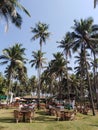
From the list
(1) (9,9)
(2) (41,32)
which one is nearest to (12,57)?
(2) (41,32)

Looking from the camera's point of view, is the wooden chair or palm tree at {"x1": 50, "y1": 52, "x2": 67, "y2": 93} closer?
the wooden chair

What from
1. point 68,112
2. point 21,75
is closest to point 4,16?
point 68,112

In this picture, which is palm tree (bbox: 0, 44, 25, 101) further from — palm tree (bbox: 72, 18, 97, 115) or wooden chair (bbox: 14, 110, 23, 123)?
wooden chair (bbox: 14, 110, 23, 123)

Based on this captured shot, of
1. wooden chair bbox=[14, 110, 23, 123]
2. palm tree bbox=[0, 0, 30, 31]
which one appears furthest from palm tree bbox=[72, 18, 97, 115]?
wooden chair bbox=[14, 110, 23, 123]

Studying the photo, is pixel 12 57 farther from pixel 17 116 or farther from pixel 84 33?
pixel 17 116

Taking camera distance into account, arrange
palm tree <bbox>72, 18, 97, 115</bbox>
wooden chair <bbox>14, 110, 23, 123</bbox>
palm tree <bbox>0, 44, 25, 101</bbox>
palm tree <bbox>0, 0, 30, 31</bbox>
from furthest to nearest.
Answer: palm tree <bbox>0, 44, 25, 101</bbox>
palm tree <bbox>72, 18, 97, 115</bbox>
palm tree <bbox>0, 0, 30, 31</bbox>
wooden chair <bbox>14, 110, 23, 123</bbox>

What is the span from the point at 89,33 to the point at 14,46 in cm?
1689

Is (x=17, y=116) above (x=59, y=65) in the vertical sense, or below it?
below

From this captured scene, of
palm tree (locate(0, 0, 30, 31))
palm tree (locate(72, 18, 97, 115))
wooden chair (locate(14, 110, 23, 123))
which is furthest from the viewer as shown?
palm tree (locate(72, 18, 97, 115))

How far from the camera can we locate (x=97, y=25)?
33.2m

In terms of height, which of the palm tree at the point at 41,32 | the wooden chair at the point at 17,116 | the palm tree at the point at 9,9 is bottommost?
the wooden chair at the point at 17,116

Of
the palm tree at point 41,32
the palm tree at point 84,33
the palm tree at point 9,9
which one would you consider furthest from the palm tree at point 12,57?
the palm tree at point 9,9

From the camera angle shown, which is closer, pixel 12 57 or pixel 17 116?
pixel 17 116

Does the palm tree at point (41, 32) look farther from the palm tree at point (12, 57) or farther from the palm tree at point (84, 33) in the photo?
the palm tree at point (84, 33)
